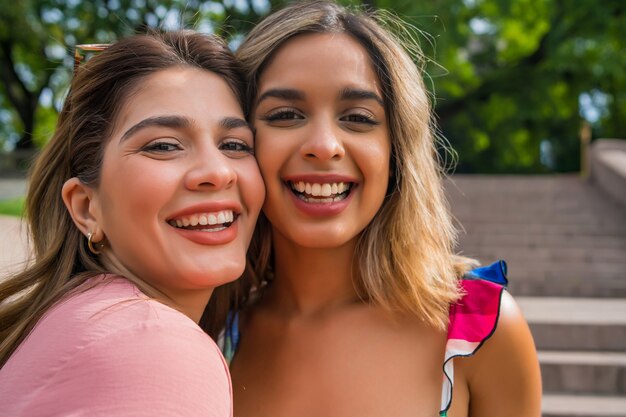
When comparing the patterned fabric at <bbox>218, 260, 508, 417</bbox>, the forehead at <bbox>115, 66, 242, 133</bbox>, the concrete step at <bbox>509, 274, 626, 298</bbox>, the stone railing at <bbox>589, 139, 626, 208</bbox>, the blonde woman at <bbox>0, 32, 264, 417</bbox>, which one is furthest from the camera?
the stone railing at <bbox>589, 139, 626, 208</bbox>

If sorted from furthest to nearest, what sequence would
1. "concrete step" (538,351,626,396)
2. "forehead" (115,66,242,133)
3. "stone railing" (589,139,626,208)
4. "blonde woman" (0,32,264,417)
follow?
"stone railing" (589,139,626,208)
"concrete step" (538,351,626,396)
"forehead" (115,66,242,133)
"blonde woman" (0,32,264,417)

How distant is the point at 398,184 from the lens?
8.36 ft

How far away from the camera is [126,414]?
1383 millimetres

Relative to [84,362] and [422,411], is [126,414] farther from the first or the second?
[422,411]

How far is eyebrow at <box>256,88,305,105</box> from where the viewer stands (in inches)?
92.2

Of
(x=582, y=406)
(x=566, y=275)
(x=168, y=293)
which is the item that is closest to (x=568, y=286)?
(x=566, y=275)

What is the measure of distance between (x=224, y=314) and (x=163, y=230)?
2.93 ft

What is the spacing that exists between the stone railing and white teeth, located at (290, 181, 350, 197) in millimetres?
10316

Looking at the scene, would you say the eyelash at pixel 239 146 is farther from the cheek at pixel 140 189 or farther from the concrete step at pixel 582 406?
the concrete step at pixel 582 406

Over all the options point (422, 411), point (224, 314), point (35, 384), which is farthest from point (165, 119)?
point (422, 411)

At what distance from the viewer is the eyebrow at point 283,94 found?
234 cm

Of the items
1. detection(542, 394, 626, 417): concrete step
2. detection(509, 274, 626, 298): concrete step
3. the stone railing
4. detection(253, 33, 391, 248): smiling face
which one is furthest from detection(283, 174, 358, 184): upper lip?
the stone railing

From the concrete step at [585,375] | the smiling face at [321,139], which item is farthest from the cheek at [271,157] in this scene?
the concrete step at [585,375]

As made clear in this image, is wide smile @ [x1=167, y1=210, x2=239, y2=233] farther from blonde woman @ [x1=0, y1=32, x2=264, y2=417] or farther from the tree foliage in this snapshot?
the tree foliage
